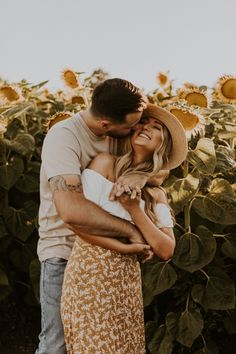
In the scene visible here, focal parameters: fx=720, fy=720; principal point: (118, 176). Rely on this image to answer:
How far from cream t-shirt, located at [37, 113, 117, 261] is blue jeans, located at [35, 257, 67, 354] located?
5 centimetres

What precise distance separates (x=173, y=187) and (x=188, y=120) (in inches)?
18.3

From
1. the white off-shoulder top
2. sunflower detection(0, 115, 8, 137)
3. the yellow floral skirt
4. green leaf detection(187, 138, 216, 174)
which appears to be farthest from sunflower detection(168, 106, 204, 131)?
sunflower detection(0, 115, 8, 137)

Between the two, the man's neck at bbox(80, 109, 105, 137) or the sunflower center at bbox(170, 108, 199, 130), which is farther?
the sunflower center at bbox(170, 108, 199, 130)

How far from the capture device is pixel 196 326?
3943 millimetres

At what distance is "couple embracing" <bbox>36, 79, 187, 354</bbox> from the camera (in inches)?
109

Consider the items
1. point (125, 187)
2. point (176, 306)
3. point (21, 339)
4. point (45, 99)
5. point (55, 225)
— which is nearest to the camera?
point (125, 187)

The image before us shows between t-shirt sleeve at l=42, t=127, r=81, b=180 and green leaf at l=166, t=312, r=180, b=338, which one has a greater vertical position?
t-shirt sleeve at l=42, t=127, r=81, b=180

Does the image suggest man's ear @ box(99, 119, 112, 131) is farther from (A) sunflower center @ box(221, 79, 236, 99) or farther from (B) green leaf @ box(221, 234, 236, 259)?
(A) sunflower center @ box(221, 79, 236, 99)

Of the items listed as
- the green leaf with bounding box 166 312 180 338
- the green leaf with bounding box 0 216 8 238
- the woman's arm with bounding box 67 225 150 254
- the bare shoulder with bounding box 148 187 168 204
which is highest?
the bare shoulder with bounding box 148 187 168 204

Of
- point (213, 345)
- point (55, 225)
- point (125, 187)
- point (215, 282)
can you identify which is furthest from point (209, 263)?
point (125, 187)

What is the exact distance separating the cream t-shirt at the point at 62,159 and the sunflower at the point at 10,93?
1481 millimetres

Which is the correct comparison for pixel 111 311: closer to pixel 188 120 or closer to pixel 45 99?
pixel 188 120

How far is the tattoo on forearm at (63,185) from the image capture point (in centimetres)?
278

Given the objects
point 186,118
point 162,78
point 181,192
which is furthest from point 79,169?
point 162,78
